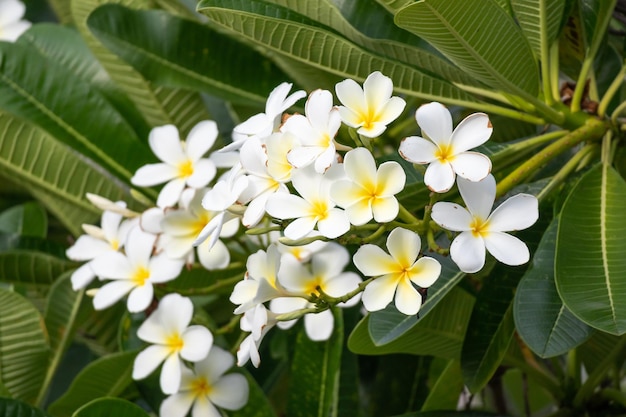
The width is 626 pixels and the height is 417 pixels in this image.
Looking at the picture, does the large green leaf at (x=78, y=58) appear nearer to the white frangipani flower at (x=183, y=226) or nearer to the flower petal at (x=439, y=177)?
the white frangipani flower at (x=183, y=226)

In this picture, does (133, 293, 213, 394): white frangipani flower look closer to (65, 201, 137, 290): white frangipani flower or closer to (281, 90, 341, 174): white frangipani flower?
(65, 201, 137, 290): white frangipani flower

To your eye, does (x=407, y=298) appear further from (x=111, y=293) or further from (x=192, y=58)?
(x=192, y=58)

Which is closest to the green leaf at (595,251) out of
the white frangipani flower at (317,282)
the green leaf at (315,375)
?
the white frangipani flower at (317,282)

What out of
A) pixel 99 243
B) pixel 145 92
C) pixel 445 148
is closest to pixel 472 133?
pixel 445 148

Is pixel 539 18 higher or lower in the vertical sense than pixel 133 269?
higher

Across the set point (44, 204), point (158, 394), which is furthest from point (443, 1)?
point (44, 204)

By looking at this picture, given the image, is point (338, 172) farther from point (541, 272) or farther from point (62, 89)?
point (62, 89)
